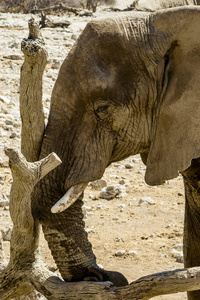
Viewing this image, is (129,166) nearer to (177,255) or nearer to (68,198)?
(177,255)

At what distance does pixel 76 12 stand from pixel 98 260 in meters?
13.6

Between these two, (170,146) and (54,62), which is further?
(54,62)

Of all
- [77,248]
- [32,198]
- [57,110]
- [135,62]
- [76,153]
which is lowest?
[77,248]

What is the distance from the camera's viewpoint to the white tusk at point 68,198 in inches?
85.6

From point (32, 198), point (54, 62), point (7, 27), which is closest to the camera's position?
point (32, 198)

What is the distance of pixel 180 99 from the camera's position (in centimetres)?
240

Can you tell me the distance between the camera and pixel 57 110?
2.38m

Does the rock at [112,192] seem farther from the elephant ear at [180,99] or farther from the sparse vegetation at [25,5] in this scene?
the sparse vegetation at [25,5]

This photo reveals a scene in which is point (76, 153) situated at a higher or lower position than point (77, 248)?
higher

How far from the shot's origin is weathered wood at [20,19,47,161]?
235 centimetres

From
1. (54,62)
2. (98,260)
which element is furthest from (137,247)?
(54,62)

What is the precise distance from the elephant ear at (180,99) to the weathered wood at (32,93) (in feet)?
1.50

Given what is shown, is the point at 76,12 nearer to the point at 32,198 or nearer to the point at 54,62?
the point at 54,62

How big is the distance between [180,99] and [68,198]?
59 cm
